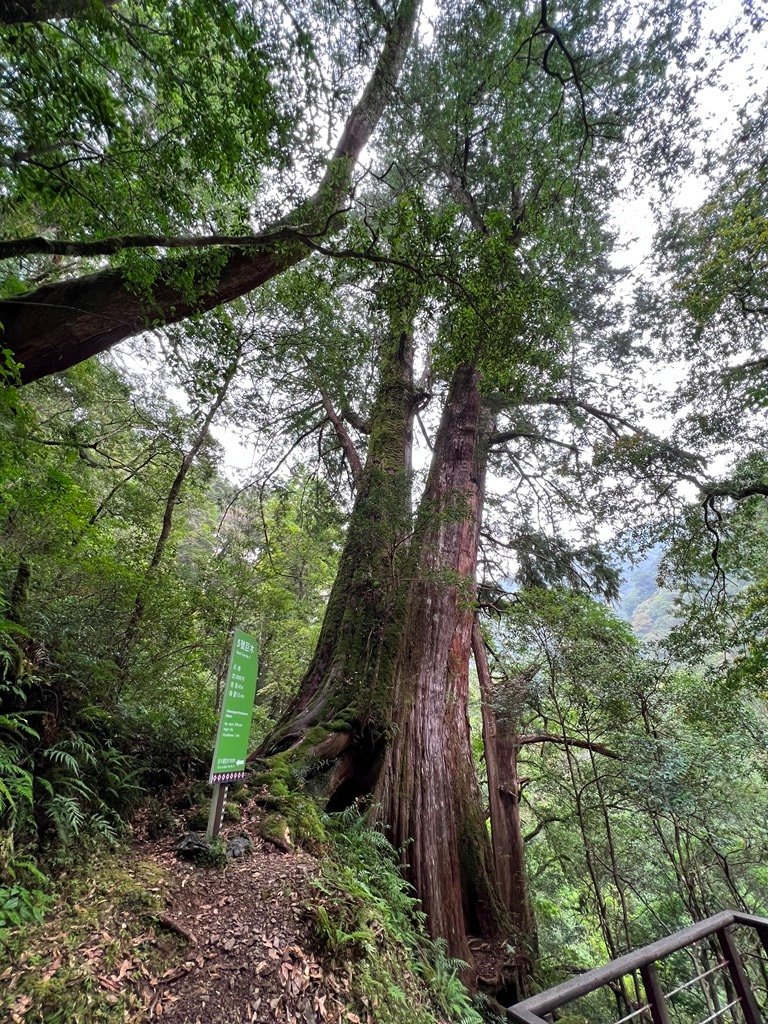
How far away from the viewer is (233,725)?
3.04 m

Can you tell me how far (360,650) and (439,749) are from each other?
1371 mm

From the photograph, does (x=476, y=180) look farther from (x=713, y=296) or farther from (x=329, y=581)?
(x=329, y=581)

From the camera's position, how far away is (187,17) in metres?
2.90

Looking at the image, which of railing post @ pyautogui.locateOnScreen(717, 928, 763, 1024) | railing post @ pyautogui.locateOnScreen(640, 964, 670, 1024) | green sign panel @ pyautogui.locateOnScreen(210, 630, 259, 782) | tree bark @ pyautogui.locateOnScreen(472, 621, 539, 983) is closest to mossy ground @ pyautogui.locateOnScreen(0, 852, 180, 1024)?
green sign panel @ pyautogui.locateOnScreen(210, 630, 259, 782)

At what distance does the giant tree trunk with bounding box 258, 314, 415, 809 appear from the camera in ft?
14.1

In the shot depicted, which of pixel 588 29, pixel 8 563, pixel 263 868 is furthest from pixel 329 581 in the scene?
pixel 588 29

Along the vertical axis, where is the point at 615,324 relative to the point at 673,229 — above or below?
below

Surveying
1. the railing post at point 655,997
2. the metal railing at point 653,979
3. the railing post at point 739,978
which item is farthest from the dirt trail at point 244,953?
the railing post at point 739,978

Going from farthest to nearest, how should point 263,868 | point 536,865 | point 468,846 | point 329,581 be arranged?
point 329,581 → point 536,865 → point 468,846 → point 263,868

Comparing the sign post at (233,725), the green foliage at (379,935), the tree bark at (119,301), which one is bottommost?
the green foliage at (379,935)

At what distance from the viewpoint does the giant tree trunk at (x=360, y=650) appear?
14.1 ft

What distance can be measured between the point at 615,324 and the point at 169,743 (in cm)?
871

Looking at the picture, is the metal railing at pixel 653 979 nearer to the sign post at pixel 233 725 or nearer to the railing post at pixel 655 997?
the railing post at pixel 655 997

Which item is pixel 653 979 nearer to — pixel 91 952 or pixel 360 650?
pixel 91 952
